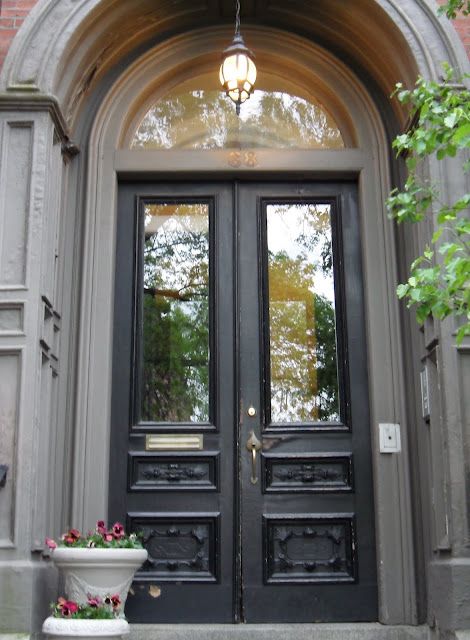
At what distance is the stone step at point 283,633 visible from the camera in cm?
510

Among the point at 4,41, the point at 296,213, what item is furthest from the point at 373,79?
the point at 4,41

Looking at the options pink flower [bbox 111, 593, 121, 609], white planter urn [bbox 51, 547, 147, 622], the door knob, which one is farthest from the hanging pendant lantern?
pink flower [bbox 111, 593, 121, 609]

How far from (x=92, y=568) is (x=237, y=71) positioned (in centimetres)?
Result: 320

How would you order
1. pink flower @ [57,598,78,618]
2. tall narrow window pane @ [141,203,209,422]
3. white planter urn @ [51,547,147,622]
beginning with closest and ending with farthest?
pink flower @ [57,598,78,618], white planter urn @ [51,547,147,622], tall narrow window pane @ [141,203,209,422]

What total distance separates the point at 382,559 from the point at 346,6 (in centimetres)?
368

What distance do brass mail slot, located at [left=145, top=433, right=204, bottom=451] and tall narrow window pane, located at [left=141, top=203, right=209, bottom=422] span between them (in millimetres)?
119

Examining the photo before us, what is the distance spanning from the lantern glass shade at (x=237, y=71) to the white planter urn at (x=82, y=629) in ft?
10.9

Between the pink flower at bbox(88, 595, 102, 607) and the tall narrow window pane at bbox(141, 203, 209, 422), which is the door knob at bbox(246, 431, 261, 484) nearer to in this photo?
the tall narrow window pane at bbox(141, 203, 209, 422)

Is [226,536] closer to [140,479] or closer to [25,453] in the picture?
[140,479]

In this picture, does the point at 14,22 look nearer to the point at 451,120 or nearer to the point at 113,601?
the point at 451,120

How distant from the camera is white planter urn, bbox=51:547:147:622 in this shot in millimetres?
4688

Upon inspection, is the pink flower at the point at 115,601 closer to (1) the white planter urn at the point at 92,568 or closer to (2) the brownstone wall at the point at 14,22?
(1) the white planter urn at the point at 92,568

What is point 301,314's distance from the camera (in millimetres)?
5988

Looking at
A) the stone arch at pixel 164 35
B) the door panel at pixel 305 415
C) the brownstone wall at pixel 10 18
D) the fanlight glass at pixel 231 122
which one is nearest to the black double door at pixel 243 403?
the door panel at pixel 305 415
